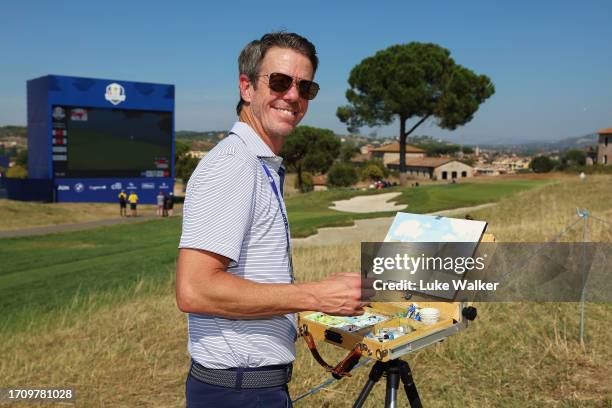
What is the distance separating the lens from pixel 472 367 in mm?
4781

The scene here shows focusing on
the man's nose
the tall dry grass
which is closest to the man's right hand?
the man's nose

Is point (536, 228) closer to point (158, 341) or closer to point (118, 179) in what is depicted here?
point (158, 341)

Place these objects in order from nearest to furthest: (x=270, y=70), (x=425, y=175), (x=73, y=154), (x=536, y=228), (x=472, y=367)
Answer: (x=270, y=70), (x=472, y=367), (x=536, y=228), (x=73, y=154), (x=425, y=175)

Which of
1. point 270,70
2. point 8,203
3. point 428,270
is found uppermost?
point 270,70

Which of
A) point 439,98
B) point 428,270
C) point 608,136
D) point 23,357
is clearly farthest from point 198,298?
point 608,136

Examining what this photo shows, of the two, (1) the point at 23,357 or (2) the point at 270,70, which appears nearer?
(2) the point at 270,70

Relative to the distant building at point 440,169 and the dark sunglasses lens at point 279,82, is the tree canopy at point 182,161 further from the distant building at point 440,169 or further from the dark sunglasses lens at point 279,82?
the dark sunglasses lens at point 279,82

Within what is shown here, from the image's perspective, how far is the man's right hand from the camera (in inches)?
71.7

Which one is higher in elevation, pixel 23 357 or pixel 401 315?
pixel 401 315

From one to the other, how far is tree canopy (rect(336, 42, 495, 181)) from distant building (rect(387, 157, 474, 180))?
4835cm

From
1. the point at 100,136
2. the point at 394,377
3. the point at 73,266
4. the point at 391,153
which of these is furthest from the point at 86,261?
the point at 391,153

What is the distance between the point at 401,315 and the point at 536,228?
31.8 feet

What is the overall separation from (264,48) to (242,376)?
1.21m

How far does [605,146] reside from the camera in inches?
2795
